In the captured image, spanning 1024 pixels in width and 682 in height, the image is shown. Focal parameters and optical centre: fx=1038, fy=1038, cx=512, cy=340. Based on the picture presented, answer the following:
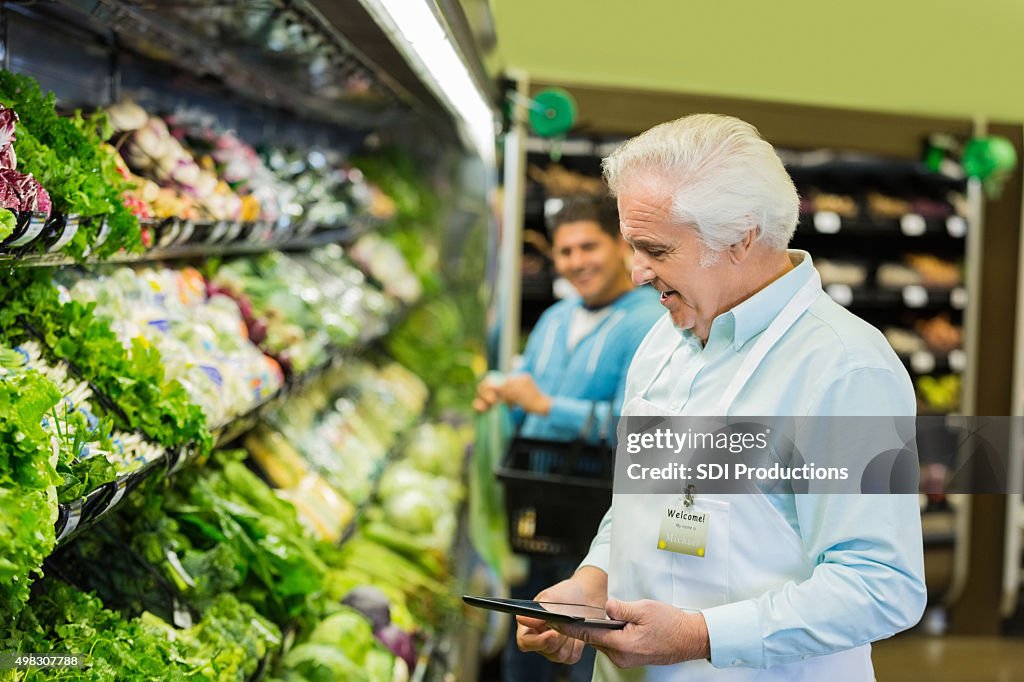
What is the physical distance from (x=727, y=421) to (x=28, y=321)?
1349 mm

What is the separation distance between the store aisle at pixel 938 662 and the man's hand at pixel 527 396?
1362mm

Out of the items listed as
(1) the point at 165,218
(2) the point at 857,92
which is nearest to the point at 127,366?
(1) the point at 165,218

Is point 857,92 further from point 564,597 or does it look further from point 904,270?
point 564,597

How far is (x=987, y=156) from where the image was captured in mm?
5562

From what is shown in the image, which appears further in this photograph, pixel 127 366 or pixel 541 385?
pixel 541 385

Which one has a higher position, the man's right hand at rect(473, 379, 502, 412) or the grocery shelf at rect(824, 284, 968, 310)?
the grocery shelf at rect(824, 284, 968, 310)

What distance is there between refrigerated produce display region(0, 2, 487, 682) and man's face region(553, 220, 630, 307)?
0.89m

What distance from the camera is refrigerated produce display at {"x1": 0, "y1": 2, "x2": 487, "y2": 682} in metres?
1.83

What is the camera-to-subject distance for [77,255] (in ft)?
6.29

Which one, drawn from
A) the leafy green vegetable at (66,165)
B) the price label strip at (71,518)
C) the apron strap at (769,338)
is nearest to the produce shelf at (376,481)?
the leafy green vegetable at (66,165)

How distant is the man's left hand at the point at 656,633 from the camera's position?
5.51 feet

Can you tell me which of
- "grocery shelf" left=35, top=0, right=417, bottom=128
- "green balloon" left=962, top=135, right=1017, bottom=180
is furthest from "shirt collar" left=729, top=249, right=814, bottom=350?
"green balloon" left=962, top=135, right=1017, bottom=180

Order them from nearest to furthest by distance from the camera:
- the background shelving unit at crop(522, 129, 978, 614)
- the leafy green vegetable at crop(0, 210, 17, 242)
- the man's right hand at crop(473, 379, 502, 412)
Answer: the leafy green vegetable at crop(0, 210, 17, 242)
the man's right hand at crop(473, 379, 502, 412)
the background shelving unit at crop(522, 129, 978, 614)

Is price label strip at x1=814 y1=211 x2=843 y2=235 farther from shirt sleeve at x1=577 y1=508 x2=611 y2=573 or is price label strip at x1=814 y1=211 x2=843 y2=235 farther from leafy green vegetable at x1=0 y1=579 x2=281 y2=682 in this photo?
leafy green vegetable at x1=0 y1=579 x2=281 y2=682
